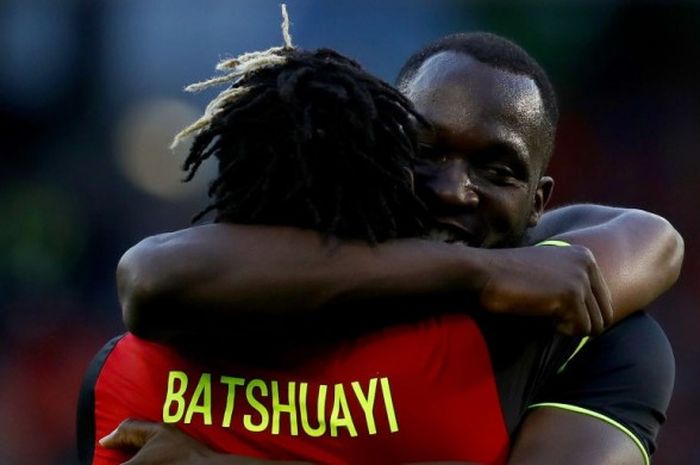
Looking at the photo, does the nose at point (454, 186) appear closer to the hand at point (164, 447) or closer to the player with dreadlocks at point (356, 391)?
the player with dreadlocks at point (356, 391)

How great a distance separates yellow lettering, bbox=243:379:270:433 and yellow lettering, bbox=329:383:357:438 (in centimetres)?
11

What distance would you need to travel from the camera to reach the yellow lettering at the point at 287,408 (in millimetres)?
2047

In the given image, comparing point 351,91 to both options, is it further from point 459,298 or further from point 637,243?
point 637,243

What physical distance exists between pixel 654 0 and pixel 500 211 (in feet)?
21.4

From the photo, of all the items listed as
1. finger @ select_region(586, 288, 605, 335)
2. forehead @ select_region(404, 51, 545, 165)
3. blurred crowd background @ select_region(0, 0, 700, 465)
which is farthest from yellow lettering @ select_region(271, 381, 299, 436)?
blurred crowd background @ select_region(0, 0, 700, 465)

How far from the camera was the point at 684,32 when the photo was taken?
27.9 ft

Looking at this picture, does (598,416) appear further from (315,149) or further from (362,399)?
(315,149)

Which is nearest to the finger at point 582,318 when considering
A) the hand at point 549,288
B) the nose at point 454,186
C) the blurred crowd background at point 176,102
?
the hand at point 549,288

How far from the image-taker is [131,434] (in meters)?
2.09

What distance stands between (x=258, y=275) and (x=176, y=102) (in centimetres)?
659

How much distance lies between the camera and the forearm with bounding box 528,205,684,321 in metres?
2.29

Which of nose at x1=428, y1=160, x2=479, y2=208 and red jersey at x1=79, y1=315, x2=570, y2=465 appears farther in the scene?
nose at x1=428, y1=160, x2=479, y2=208

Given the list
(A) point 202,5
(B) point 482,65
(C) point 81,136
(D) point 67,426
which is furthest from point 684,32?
(B) point 482,65

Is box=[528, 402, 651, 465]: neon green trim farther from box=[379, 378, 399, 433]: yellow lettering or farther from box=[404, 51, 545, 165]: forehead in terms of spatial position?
box=[404, 51, 545, 165]: forehead
